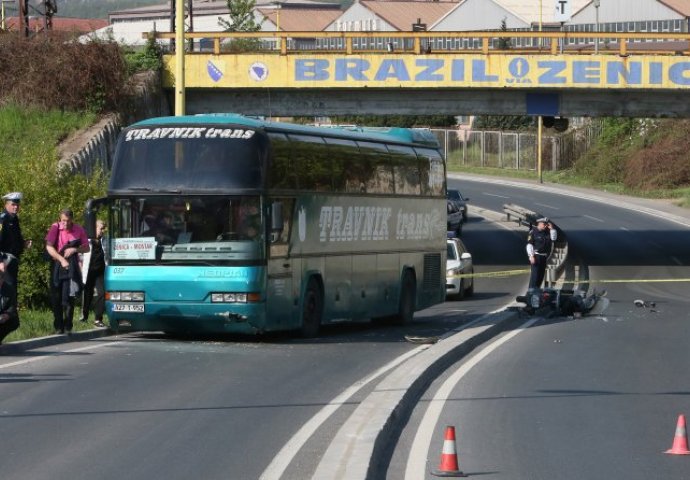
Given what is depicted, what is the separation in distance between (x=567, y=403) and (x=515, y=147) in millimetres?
78226

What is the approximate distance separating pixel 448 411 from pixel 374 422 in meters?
2.15

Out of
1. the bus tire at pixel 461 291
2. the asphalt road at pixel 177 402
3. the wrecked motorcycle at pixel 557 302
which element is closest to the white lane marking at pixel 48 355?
the asphalt road at pixel 177 402

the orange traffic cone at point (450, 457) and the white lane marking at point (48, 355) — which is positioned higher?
the orange traffic cone at point (450, 457)

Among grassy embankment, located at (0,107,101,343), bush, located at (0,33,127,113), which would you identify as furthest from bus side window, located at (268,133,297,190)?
bush, located at (0,33,127,113)

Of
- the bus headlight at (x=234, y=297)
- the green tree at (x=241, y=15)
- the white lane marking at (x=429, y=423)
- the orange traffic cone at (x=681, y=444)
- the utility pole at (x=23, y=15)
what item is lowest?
the white lane marking at (x=429, y=423)

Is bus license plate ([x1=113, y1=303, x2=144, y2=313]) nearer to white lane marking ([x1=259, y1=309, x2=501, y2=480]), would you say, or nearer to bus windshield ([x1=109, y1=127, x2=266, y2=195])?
bus windshield ([x1=109, y1=127, x2=266, y2=195])

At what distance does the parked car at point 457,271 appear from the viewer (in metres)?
33.8

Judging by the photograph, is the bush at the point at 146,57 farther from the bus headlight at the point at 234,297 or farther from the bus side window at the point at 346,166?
the bus headlight at the point at 234,297

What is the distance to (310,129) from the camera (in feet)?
68.8

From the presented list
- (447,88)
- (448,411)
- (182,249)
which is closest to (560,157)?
(447,88)

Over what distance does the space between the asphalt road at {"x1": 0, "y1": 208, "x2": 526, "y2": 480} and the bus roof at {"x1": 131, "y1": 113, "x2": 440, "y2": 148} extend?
302 centimetres

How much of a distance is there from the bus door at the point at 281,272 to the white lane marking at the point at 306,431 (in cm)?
315

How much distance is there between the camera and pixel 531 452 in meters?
10.8

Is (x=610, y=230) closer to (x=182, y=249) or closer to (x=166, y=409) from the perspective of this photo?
(x=182, y=249)
